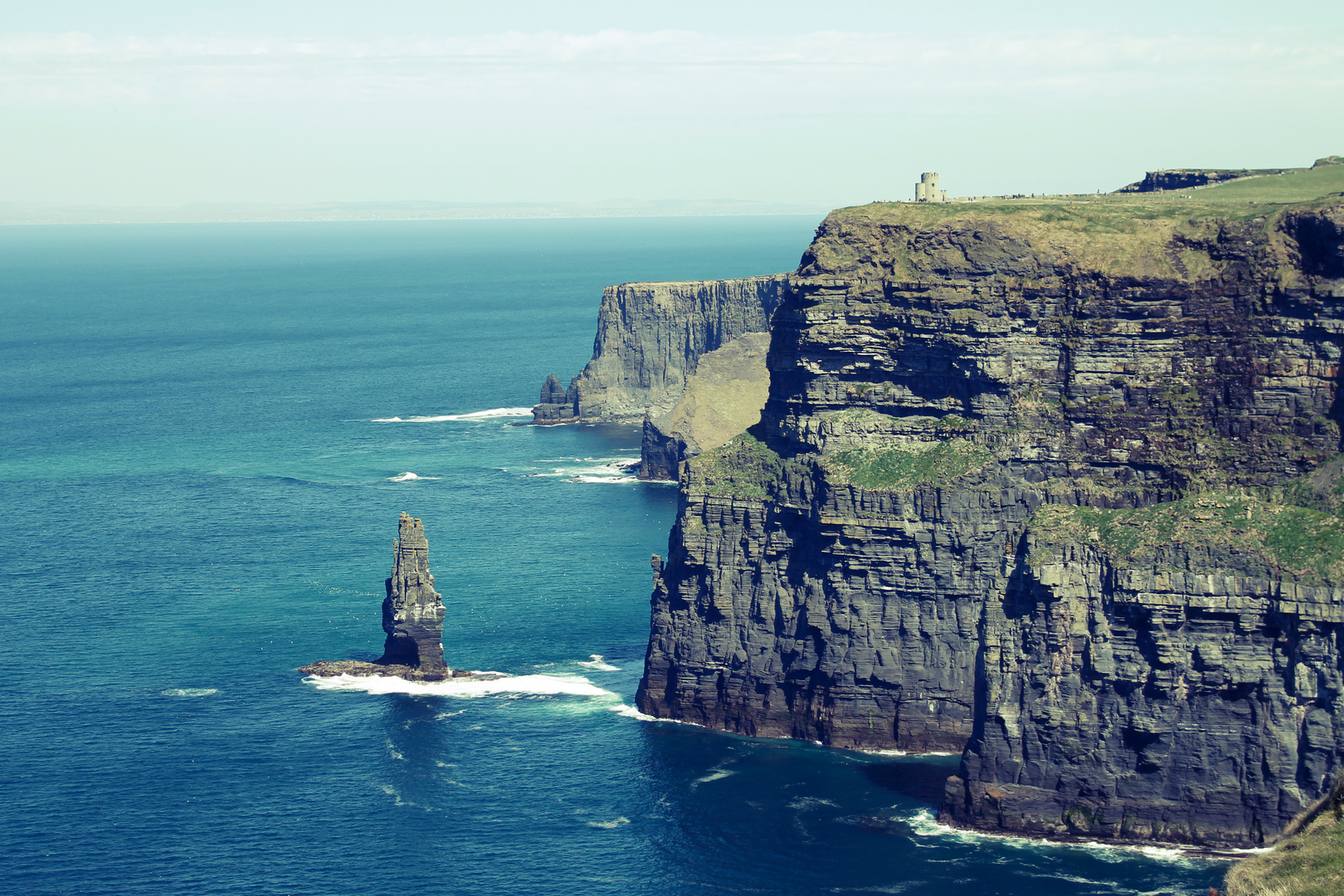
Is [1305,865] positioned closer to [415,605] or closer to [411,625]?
[415,605]

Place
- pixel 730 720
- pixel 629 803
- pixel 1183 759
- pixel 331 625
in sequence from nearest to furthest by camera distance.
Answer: pixel 1183 759 < pixel 629 803 < pixel 730 720 < pixel 331 625

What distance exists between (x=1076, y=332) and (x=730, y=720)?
36.7m

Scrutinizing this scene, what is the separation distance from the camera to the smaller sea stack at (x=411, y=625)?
5512 inches

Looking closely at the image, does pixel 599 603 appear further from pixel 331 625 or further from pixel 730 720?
pixel 730 720

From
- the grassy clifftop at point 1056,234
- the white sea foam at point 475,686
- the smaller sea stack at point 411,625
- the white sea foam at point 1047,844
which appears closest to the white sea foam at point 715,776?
the white sea foam at point 1047,844

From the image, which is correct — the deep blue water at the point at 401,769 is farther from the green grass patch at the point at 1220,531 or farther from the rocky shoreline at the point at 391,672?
the green grass patch at the point at 1220,531

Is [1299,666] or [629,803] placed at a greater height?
[1299,666]

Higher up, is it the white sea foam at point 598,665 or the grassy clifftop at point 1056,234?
the grassy clifftop at point 1056,234

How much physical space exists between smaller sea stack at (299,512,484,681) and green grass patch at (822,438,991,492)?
1384 inches

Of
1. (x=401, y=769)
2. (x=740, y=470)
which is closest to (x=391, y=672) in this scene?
(x=401, y=769)

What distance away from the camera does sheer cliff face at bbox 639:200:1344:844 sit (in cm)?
10669

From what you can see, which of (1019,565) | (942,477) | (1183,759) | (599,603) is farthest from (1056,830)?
(599,603)

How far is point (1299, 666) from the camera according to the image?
342 feet

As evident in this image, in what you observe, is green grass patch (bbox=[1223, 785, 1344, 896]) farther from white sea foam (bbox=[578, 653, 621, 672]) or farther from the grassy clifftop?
white sea foam (bbox=[578, 653, 621, 672])
